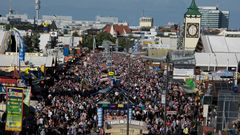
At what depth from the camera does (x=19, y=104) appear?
18.4m

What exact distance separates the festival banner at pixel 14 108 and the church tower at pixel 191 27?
234ft

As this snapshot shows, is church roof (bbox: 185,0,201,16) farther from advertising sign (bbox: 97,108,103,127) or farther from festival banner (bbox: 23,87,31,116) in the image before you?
festival banner (bbox: 23,87,31,116)

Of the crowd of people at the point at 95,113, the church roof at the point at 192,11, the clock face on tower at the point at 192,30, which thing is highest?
the church roof at the point at 192,11

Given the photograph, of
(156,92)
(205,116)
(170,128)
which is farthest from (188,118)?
(156,92)

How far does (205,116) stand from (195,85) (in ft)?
40.8

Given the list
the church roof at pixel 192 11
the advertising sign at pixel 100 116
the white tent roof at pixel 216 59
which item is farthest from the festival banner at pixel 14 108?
the church roof at pixel 192 11

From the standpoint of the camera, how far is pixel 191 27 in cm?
9100

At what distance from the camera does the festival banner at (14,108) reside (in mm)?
18391

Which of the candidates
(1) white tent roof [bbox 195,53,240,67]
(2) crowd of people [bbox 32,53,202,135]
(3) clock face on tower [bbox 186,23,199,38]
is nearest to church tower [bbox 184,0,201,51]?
(3) clock face on tower [bbox 186,23,199,38]

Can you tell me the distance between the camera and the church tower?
8912 cm

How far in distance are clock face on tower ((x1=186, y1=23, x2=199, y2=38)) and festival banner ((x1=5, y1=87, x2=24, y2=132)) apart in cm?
7192

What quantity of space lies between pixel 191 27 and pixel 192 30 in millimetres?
651

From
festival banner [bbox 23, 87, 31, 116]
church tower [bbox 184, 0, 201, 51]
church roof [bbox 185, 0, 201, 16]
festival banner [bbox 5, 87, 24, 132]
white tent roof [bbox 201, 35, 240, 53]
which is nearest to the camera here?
festival banner [bbox 5, 87, 24, 132]

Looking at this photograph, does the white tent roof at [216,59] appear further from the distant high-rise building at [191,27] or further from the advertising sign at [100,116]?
the advertising sign at [100,116]
